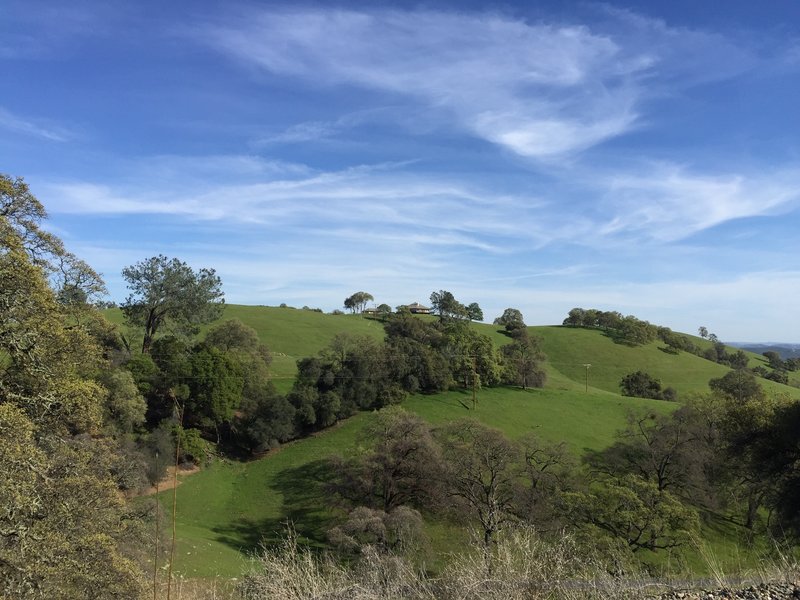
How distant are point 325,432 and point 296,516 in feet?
41.2

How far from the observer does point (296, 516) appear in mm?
35406

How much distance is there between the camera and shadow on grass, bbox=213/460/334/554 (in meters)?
31.6

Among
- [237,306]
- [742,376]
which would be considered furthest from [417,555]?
[237,306]

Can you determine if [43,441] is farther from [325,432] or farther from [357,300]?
[357,300]

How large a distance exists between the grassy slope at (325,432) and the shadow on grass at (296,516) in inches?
3.0

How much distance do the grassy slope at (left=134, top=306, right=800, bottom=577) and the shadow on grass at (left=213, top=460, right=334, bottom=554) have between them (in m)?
0.08

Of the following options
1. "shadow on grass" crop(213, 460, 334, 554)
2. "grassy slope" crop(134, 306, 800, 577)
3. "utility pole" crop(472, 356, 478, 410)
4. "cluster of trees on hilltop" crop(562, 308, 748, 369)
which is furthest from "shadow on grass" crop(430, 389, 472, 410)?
"cluster of trees on hilltop" crop(562, 308, 748, 369)

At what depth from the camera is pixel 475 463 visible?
107ft

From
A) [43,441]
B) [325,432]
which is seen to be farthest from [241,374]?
[43,441]

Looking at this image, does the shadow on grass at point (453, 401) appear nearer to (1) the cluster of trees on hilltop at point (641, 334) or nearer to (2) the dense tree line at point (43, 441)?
(2) the dense tree line at point (43, 441)

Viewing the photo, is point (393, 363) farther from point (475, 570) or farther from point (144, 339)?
point (475, 570)

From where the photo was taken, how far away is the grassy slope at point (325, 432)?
32.5 m

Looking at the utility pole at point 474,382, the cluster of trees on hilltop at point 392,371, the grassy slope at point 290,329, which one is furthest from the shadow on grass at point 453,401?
the grassy slope at point 290,329

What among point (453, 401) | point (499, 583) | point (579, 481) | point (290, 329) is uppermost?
point (290, 329)
